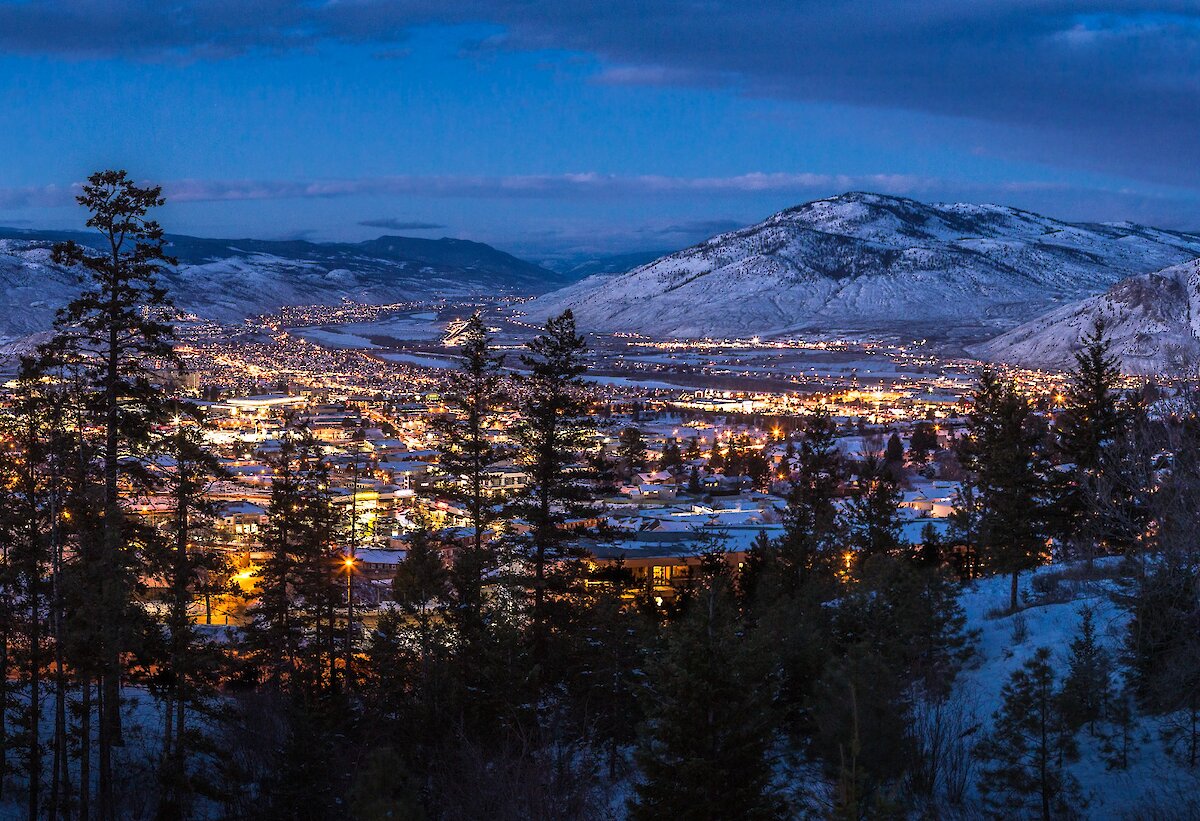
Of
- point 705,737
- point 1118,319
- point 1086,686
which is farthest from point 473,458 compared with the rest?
point 1118,319

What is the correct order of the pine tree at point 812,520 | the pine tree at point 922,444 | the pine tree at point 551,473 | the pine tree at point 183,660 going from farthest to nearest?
the pine tree at point 922,444 < the pine tree at point 812,520 < the pine tree at point 551,473 < the pine tree at point 183,660

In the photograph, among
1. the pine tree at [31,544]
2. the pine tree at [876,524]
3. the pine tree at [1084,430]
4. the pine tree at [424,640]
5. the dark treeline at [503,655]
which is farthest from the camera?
the pine tree at [876,524]

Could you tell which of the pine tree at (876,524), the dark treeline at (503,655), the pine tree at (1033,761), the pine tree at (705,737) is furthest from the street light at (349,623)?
the pine tree at (1033,761)

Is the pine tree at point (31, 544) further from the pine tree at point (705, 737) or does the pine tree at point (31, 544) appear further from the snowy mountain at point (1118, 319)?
the snowy mountain at point (1118, 319)

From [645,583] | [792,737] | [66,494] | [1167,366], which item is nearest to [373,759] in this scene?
[792,737]

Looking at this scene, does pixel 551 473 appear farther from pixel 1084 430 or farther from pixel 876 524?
pixel 1084 430

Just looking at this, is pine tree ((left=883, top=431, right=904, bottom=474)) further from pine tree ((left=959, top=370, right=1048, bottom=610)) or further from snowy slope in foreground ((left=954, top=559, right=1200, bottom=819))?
snowy slope in foreground ((left=954, top=559, right=1200, bottom=819))

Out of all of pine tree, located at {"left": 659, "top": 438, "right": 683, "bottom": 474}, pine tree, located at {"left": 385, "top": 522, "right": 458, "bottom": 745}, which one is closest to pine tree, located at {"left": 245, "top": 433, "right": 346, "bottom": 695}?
pine tree, located at {"left": 385, "top": 522, "right": 458, "bottom": 745}
